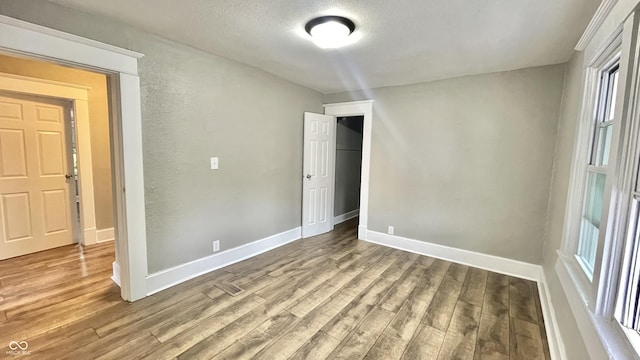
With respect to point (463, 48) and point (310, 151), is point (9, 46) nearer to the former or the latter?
point (310, 151)

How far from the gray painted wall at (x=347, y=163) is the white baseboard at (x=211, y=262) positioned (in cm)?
151

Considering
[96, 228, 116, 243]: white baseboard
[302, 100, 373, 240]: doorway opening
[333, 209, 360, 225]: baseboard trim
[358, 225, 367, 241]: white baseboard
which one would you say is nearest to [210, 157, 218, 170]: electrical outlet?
[302, 100, 373, 240]: doorway opening

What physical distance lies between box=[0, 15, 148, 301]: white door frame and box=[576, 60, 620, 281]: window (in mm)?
3337

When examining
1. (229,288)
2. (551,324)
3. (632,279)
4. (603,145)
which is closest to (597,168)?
(603,145)

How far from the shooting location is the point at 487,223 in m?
3.13

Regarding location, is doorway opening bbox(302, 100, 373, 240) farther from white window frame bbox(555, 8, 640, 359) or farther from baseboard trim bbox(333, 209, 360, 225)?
white window frame bbox(555, 8, 640, 359)

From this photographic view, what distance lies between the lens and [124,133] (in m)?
2.15

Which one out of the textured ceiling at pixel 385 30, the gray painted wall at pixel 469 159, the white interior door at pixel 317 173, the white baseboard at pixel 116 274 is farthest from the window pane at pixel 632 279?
the white baseboard at pixel 116 274

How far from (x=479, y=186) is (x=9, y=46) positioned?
14.0 ft

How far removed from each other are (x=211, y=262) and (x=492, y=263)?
3271mm

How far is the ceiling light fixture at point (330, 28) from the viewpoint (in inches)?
75.0

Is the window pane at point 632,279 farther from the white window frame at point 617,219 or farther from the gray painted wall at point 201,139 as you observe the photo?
the gray painted wall at point 201,139

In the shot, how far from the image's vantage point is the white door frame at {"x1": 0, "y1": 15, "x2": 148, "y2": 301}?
1845 millimetres

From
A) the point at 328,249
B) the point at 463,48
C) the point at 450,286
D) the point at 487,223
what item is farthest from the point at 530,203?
the point at 328,249
